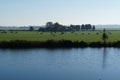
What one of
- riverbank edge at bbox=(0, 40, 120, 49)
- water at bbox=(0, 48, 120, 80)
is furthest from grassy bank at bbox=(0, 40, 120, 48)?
water at bbox=(0, 48, 120, 80)

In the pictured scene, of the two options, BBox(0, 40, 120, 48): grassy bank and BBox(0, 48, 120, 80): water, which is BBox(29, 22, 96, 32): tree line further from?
BBox(0, 48, 120, 80): water

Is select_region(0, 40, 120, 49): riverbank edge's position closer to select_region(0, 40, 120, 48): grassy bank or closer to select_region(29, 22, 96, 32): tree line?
select_region(0, 40, 120, 48): grassy bank

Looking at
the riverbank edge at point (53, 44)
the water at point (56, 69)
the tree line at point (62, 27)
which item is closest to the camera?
the water at point (56, 69)

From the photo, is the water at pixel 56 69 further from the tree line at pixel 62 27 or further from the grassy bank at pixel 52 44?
the tree line at pixel 62 27

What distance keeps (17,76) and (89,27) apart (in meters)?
89.6

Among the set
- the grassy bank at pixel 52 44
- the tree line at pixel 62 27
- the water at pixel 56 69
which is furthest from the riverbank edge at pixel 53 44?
the tree line at pixel 62 27

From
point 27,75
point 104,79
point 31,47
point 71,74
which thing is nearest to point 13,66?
point 27,75

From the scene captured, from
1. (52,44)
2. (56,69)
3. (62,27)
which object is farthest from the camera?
(62,27)

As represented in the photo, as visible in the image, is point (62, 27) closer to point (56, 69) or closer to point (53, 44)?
point (53, 44)

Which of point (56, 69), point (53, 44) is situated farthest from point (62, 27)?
point (56, 69)

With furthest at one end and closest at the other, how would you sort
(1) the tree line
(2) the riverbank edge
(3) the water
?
1. (1) the tree line
2. (2) the riverbank edge
3. (3) the water

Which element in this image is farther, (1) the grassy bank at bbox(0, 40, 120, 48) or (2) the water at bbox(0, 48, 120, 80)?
(1) the grassy bank at bbox(0, 40, 120, 48)

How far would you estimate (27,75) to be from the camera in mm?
21109

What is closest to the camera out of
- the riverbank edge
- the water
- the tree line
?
the water
